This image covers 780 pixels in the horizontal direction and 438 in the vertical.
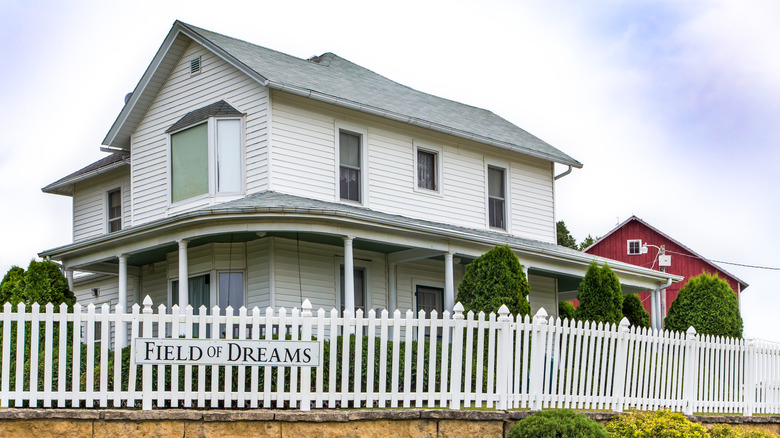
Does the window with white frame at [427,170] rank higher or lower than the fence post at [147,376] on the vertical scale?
higher

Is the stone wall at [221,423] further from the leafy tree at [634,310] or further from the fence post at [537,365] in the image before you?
the leafy tree at [634,310]

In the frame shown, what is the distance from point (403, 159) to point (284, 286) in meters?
4.14

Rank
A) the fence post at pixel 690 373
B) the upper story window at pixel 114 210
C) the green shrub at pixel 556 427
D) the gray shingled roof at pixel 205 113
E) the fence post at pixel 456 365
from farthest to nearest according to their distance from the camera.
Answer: the upper story window at pixel 114 210 < the gray shingled roof at pixel 205 113 < the fence post at pixel 690 373 < the fence post at pixel 456 365 < the green shrub at pixel 556 427

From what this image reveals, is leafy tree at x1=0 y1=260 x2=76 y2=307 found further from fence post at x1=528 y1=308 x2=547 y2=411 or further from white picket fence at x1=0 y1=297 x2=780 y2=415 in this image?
fence post at x1=528 y1=308 x2=547 y2=411

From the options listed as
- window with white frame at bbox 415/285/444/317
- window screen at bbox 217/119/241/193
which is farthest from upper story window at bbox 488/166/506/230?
window screen at bbox 217/119/241/193

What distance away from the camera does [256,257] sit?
17234 mm

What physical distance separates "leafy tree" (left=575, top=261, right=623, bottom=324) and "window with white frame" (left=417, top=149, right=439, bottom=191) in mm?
3737

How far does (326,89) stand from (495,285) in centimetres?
523

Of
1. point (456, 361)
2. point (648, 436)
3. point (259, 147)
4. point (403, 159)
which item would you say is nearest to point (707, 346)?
point (648, 436)

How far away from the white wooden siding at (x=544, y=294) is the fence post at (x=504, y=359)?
10103mm

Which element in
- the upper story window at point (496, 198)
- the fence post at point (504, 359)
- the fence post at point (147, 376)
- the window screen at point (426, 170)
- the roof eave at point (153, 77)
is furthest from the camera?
the upper story window at point (496, 198)

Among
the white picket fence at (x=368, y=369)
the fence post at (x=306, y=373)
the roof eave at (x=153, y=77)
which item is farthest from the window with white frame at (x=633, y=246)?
the fence post at (x=306, y=373)

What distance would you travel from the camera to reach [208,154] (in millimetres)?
17781

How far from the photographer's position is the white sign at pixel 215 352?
10.5 m
